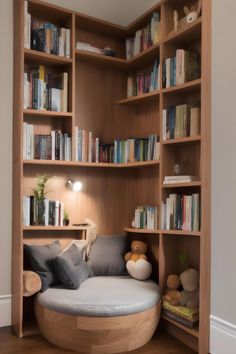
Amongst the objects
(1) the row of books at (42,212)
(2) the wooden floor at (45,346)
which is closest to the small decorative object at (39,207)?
(1) the row of books at (42,212)

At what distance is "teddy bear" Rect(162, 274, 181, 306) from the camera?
2.96 m

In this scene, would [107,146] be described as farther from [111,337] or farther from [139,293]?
[111,337]

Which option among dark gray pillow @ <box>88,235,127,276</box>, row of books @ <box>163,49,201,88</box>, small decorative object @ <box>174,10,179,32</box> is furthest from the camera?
dark gray pillow @ <box>88,235,127,276</box>

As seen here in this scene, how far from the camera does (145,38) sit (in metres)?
3.42

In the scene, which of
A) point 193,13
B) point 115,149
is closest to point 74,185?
point 115,149

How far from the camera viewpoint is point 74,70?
3270 millimetres

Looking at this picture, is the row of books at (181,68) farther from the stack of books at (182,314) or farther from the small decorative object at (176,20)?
the stack of books at (182,314)

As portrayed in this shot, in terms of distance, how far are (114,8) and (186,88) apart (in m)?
1.32

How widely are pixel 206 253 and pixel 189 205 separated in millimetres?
387

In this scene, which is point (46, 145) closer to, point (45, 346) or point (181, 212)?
point (181, 212)

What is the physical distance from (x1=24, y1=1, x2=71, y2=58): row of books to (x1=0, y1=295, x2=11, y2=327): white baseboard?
2123 millimetres

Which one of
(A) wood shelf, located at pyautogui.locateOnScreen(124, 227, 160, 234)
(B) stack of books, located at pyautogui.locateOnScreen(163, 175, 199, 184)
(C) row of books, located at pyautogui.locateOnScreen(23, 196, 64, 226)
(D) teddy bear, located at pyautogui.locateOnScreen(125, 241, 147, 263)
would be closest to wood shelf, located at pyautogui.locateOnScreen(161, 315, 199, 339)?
(D) teddy bear, located at pyautogui.locateOnScreen(125, 241, 147, 263)
